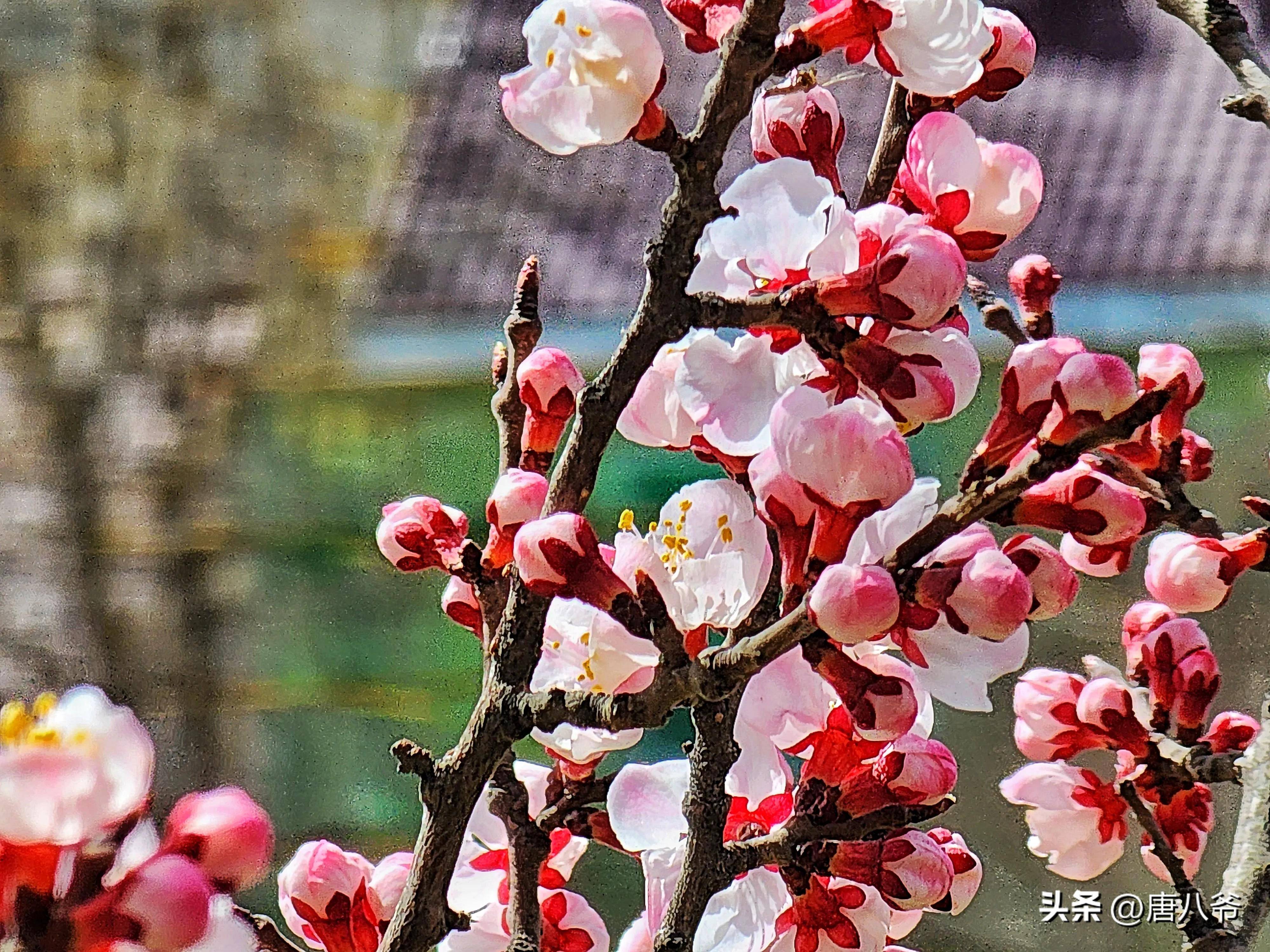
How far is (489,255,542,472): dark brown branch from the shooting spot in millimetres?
362

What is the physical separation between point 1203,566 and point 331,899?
31 centimetres

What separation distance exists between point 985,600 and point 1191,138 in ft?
2.56

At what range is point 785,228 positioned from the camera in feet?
0.97

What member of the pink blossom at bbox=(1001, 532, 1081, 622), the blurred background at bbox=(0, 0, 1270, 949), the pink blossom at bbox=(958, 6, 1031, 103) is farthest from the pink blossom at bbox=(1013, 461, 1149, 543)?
the blurred background at bbox=(0, 0, 1270, 949)

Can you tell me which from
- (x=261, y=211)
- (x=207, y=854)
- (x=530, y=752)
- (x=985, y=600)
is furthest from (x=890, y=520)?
(x=261, y=211)

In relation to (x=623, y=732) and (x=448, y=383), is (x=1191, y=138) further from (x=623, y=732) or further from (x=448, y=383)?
(x=623, y=732)

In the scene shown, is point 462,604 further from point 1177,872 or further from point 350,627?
point 350,627

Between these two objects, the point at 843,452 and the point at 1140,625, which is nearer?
the point at 843,452

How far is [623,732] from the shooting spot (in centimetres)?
34

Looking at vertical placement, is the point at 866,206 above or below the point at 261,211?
above

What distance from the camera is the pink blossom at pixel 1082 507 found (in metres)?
0.28

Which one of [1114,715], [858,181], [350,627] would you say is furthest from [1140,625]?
[350,627]

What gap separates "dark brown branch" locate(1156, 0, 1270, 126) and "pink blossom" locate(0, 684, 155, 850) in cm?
38

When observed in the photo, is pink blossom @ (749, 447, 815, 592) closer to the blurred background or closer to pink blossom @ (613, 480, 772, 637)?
pink blossom @ (613, 480, 772, 637)
